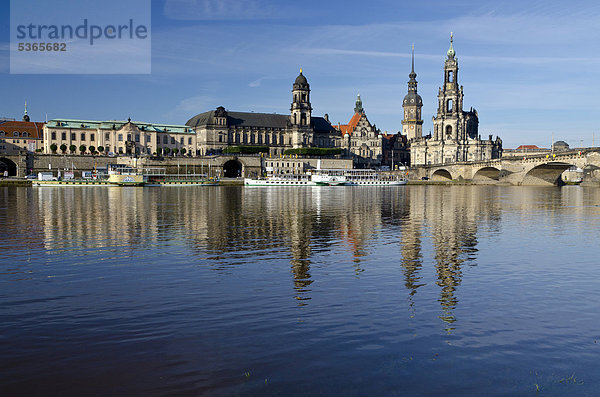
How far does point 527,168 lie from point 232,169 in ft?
245

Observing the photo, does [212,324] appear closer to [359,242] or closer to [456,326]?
[456,326]

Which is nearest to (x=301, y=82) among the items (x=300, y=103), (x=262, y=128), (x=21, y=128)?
(x=300, y=103)

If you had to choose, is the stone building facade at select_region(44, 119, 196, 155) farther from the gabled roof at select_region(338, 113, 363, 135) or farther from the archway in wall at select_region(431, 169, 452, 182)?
the archway in wall at select_region(431, 169, 452, 182)

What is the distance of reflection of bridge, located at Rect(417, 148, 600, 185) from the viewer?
86312 mm

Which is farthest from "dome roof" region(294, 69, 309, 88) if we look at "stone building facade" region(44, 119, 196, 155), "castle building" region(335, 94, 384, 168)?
"stone building facade" region(44, 119, 196, 155)

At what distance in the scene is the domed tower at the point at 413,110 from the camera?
182m

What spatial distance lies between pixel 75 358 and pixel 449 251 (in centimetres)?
1547

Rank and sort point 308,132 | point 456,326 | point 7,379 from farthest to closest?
point 308,132
point 456,326
point 7,379

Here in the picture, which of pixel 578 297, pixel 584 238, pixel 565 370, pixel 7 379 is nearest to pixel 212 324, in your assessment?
pixel 7 379

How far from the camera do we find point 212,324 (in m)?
10.7

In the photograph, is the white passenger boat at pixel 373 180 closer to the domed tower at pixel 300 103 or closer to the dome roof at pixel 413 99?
the domed tower at pixel 300 103

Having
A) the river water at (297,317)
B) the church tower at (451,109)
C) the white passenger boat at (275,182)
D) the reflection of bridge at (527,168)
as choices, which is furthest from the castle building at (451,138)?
the river water at (297,317)

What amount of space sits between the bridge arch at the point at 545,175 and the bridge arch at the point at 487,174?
29.8ft

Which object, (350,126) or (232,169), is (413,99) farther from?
(232,169)
